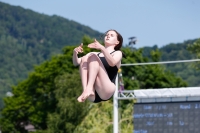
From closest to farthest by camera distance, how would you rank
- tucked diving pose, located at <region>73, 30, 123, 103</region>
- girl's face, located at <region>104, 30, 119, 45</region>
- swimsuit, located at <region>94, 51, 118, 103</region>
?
tucked diving pose, located at <region>73, 30, 123, 103</region> → swimsuit, located at <region>94, 51, 118, 103</region> → girl's face, located at <region>104, 30, 119, 45</region>

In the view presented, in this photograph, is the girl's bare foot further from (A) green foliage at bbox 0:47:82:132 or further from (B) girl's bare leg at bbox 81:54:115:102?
(A) green foliage at bbox 0:47:82:132

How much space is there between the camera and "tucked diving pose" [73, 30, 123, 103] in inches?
387

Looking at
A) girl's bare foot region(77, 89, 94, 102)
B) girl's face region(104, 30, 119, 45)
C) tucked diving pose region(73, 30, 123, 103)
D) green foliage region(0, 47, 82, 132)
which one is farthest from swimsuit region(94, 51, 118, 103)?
green foliage region(0, 47, 82, 132)

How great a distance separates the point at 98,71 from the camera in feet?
32.6

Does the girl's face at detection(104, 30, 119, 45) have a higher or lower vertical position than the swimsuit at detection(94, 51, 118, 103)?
higher

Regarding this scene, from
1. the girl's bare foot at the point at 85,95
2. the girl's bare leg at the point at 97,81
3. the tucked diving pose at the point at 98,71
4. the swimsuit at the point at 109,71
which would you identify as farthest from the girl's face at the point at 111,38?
the girl's bare foot at the point at 85,95

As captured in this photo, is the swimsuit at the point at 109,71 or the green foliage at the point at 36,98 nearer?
the swimsuit at the point at 109,71

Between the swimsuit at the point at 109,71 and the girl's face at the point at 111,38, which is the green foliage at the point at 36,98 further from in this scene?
the swimsuit at the point at 109,71

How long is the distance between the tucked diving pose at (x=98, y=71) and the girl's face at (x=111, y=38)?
83 mm

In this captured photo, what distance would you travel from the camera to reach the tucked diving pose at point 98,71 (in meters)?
9.84

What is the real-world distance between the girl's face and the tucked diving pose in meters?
0.08

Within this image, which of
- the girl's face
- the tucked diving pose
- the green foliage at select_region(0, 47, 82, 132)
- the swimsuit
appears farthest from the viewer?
the green foliage at select_region(0, 47, 82, 132)

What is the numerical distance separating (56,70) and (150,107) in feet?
125

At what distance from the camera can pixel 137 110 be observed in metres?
28.4
